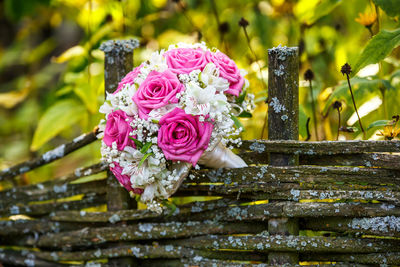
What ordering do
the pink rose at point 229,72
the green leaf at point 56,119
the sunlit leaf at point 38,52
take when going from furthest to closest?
the sunlit leaf at point 38,52, the green leaf at point 56,119, the pink rose at point 229,72

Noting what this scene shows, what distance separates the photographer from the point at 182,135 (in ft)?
3.42

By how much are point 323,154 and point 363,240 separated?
0.26 metres

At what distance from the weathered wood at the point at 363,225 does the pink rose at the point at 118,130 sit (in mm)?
588

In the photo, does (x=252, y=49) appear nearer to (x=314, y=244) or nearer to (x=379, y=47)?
(x=379, y=47)

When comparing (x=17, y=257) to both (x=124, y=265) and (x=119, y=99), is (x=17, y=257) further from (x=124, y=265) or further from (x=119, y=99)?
(x=119, y=99)

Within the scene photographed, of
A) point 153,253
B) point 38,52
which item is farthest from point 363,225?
point 38,52

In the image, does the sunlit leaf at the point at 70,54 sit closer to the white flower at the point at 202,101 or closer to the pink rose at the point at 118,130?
the pink rose at the point at 118,130

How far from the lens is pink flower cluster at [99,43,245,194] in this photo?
104cm

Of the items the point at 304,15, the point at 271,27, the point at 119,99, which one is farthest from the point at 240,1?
the point at 119,99

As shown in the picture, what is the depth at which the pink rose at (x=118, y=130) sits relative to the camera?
3.63 ft

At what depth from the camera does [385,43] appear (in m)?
1.16

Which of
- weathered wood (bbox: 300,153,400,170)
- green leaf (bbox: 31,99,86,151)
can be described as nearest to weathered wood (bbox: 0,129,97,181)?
green leaf (bbox: 31,99,86,151)

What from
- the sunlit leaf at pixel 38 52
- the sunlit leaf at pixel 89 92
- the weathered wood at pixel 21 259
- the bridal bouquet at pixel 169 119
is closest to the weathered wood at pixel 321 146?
the bridal bouquet at pixel 169 119

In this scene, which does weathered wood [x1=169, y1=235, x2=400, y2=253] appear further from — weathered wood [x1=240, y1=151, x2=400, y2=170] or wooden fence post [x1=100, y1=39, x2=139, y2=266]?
wooden fence post [x1=100, y1=39, x2=139, y2=266]
